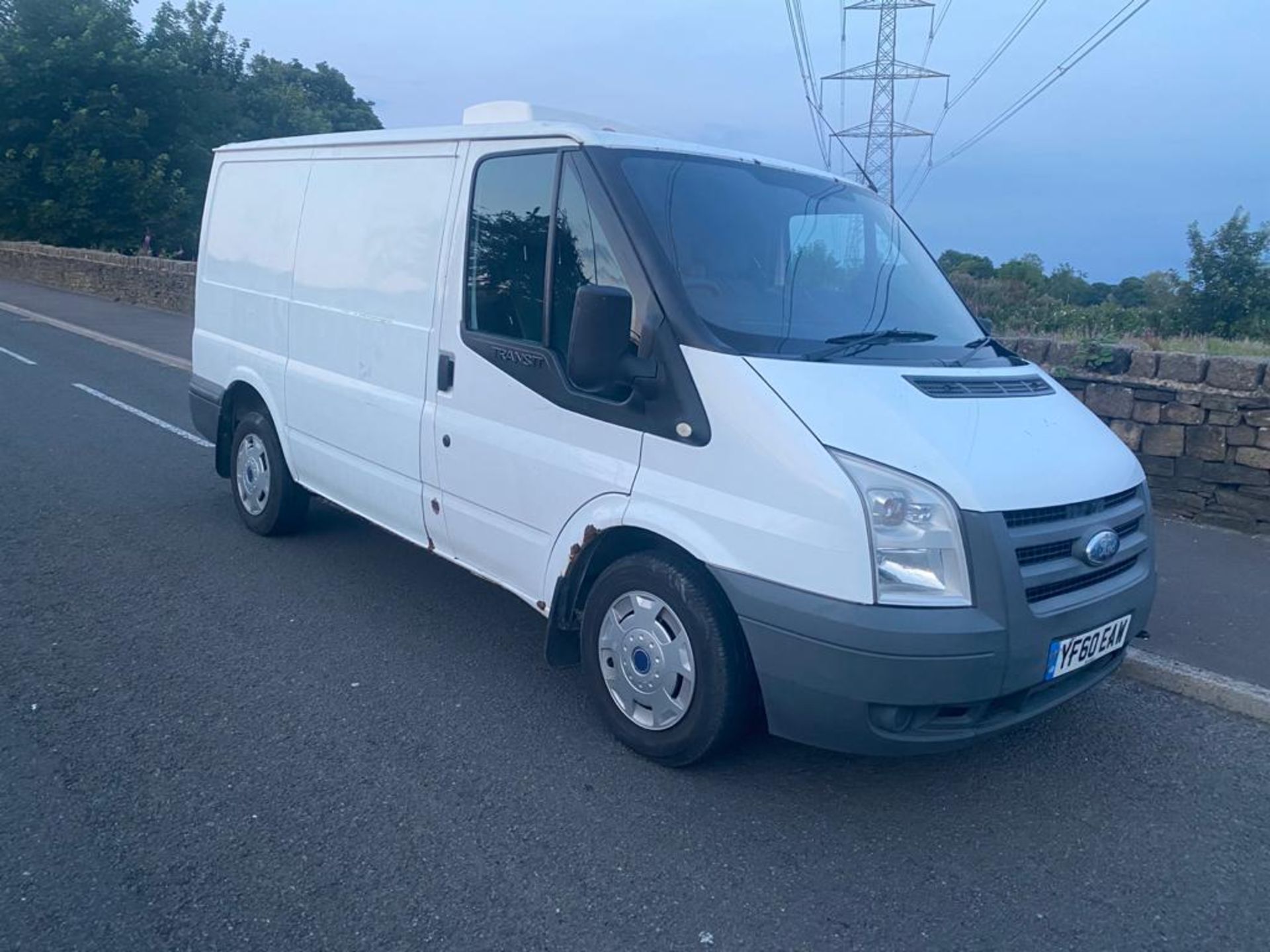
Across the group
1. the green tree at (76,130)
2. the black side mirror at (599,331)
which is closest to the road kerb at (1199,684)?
the black side mirror at (599,331)

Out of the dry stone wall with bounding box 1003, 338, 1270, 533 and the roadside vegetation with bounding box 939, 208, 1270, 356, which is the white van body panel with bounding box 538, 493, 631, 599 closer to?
the dry stone wall with bounding box 1003, 338, 1270, 533

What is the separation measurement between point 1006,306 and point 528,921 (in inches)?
470

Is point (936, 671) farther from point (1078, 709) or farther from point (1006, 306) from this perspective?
point (1006, 306)

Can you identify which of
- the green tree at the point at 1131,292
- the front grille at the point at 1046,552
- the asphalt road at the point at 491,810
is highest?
the green tree at the point at 1131,292

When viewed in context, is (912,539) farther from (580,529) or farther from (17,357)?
(17,357)

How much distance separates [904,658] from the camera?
3434 mm

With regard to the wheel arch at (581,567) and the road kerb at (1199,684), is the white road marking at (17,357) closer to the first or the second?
the wheel arch at (581,567)

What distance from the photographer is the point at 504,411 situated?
457 cm

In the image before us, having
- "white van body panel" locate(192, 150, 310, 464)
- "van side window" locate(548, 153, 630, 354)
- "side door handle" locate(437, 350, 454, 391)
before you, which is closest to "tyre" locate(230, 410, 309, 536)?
"white van body panel" locate(192, 150, 310, 464)

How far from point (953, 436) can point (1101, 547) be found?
2.25 ft

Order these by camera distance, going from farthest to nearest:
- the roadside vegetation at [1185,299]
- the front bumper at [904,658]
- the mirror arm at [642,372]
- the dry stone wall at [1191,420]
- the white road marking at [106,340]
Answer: the white road marking at [106,340], the roadside vegetation at [1185,299], the dry stone wall at [1191,420], the mirror arm at [642,372], the front bumper at [904,658]

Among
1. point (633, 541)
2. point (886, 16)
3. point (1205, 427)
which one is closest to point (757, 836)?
point (633, 541)

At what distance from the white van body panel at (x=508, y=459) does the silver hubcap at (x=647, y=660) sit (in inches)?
16.1

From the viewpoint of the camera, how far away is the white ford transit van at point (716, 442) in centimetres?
350
